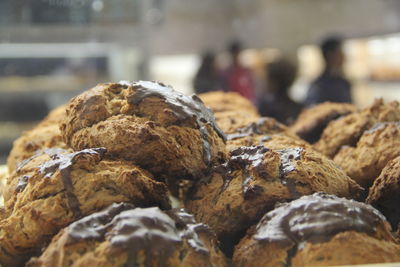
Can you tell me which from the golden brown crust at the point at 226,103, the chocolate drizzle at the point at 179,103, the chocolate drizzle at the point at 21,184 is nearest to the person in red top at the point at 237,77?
the golden brown crust at the point at 226,103

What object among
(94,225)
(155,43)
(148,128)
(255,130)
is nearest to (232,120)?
(255,130)

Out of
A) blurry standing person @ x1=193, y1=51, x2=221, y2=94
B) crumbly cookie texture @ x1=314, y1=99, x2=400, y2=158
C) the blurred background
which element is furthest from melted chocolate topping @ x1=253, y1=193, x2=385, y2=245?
the blurred background

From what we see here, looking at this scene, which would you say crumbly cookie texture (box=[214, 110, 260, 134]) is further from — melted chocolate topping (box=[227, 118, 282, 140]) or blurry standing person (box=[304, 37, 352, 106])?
blurry standing person (box=[304, 37, 352, 106])

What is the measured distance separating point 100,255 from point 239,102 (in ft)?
4.92

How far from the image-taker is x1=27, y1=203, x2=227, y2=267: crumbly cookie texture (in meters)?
0.98

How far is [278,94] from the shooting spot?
330 centimetres

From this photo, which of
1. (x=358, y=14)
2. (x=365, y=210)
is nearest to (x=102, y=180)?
(x=365, y=210)

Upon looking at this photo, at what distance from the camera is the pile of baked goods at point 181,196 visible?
103 cm

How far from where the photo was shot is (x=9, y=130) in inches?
154

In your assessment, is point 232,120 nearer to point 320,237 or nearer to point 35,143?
point 35,143

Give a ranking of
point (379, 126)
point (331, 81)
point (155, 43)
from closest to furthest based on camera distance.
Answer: point (379, 126) → point (331, 81) → point (155, 43)

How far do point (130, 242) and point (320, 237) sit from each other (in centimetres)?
38

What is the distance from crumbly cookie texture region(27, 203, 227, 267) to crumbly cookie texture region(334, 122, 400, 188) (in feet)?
2.24

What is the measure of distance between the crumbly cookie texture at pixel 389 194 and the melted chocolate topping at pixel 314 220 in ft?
0.70
